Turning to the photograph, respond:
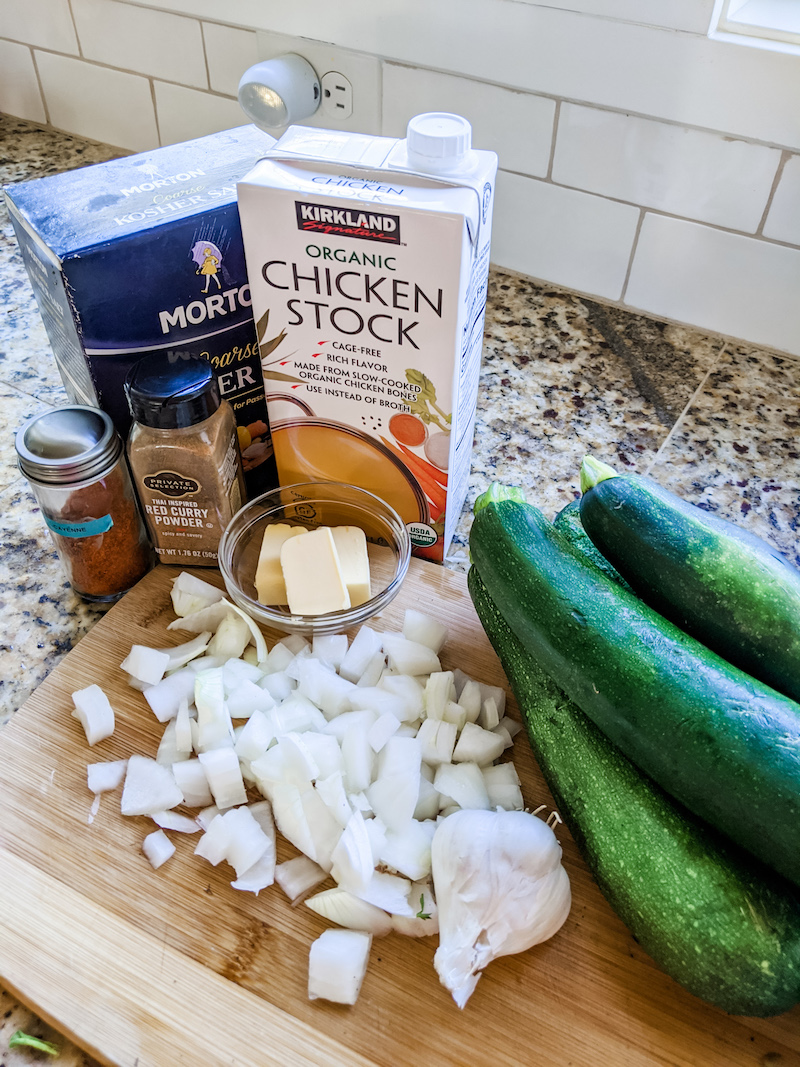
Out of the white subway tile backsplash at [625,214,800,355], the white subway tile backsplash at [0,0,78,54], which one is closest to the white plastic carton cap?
the white subway tile backsplash at [625,214,800,355]

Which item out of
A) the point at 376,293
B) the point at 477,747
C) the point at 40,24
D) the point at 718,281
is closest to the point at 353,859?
the point at 477,747

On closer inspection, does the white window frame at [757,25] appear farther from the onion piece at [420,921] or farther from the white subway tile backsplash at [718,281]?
the onion piece at [420,921]

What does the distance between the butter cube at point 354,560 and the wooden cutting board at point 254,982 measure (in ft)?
0.85

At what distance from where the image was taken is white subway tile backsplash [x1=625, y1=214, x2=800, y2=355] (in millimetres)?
1110

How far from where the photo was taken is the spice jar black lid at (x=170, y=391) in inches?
29.9

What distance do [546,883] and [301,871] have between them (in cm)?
20

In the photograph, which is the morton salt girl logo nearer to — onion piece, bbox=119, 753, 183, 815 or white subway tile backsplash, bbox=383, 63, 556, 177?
onion piece, bbox=119, 753, 183, 815

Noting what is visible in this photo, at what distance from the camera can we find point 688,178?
108 centimetres

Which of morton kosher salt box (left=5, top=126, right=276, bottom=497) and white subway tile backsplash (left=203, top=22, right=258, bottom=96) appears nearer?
morton kosher salt box (left=5, top=126, right=276, bottom=497)

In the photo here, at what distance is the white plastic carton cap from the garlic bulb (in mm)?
546

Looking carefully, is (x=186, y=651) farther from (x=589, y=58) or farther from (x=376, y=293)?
(x=589, y=58)

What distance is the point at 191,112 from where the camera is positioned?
145 cm

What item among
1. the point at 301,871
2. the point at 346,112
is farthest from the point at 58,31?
the point at 301,871
